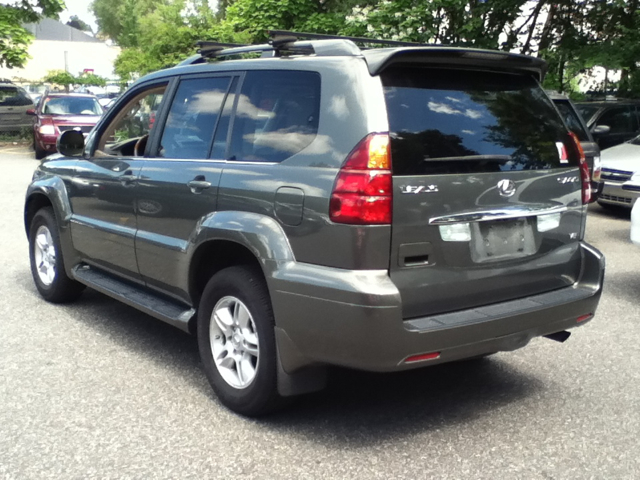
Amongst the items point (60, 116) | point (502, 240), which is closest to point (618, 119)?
point (502, 240)

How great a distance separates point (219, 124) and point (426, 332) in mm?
1763

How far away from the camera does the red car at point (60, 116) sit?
21062 mm

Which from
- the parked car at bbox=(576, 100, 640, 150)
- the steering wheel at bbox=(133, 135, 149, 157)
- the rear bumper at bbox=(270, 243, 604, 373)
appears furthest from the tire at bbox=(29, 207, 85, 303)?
the parked car at bbox=(576, 100, 640, 150)

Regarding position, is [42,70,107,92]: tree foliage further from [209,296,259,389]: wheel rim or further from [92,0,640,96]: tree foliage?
[209,296,259,389]: wheel rim

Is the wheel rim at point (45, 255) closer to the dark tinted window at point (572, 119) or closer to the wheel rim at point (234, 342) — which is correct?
the wheel rim at point (234, 342)

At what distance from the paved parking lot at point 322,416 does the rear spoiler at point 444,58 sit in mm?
1802

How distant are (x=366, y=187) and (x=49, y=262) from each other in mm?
3835

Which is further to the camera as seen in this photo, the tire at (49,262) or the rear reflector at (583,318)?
the tire at (49,262)

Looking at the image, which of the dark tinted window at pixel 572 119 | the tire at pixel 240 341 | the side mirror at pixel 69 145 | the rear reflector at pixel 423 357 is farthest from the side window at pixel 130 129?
the dark tinted window at pixel 572 119

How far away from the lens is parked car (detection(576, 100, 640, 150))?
44.9 feet

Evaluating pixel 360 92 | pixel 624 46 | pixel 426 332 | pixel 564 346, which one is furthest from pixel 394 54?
pixel 624 46

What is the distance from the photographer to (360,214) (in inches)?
137

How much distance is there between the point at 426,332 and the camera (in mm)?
3521

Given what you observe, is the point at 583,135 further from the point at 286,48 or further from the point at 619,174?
the point at 286,48
